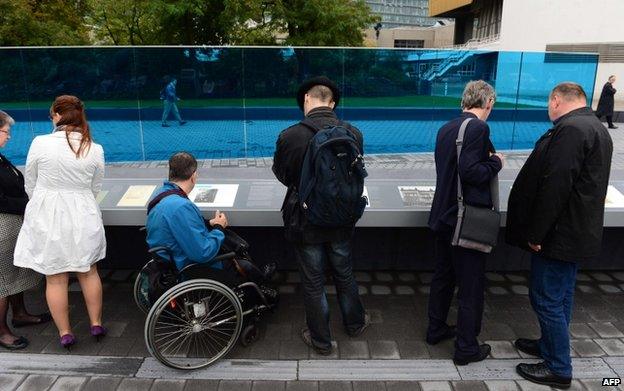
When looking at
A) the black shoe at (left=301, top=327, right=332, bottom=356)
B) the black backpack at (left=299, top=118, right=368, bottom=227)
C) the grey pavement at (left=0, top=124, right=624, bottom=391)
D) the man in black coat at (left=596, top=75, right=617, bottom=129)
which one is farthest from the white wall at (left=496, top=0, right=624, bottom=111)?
the black backpack at (left=299, top=118, right=368, bottom=227)

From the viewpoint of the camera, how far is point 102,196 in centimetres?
379

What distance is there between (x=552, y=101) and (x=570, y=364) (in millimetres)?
1564

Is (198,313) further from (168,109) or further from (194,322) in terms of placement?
(168,109)

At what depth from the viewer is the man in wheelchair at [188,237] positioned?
288 centimetres

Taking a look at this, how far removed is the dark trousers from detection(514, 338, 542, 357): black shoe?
41 centimetres

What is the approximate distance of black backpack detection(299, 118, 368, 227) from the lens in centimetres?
276

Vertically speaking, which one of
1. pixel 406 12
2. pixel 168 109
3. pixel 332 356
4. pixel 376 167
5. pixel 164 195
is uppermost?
pixel 406 12

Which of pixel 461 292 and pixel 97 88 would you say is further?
pixel 97 88

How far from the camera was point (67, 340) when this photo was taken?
10.6ft

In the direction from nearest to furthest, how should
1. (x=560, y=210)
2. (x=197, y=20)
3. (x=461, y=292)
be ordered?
(x=560, y=210)
(x=461, y=292)
(x=197, y=20)

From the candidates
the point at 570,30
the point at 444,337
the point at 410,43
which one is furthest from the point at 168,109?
the point at 410,43

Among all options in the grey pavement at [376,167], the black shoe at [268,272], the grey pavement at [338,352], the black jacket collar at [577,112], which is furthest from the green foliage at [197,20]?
the black jacket collar at [577,112]

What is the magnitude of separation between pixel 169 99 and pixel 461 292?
709 cm

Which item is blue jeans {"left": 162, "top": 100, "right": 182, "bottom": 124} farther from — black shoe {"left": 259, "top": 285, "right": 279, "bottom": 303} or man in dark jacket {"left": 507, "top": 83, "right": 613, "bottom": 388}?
man in dark jacket {"left": 507, "top": 83, "right": 613, "bottom": 388}
